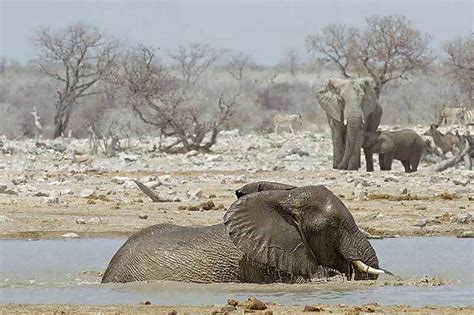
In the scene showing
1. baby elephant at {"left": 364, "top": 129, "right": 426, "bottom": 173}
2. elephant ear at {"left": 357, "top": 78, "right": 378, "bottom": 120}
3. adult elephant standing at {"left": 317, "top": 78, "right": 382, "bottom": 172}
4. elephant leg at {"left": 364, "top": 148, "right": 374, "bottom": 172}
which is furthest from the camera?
elephant ear at {"left": 357, "top": 78, "right": 378, "bottom": 120}

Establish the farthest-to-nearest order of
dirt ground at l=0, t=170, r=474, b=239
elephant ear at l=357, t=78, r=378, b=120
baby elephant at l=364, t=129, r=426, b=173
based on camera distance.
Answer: elephant ear at l=357, t=78, r=378, b=120 → baby elephant at l=364, t=129, r=426, b=173 → dirt ground at l=0, t=170, r=474, b=239

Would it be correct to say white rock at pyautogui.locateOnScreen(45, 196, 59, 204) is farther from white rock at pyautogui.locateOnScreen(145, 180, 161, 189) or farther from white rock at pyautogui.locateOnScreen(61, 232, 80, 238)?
white rock at pyautogui.locateOnScreen(61, 232, 80, 238)

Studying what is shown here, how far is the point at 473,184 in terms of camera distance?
17.9m

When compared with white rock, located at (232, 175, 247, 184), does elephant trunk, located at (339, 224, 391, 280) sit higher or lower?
higher

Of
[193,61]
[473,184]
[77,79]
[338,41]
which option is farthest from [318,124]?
[473,184]

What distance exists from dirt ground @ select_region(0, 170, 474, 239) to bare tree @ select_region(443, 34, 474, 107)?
768 inches

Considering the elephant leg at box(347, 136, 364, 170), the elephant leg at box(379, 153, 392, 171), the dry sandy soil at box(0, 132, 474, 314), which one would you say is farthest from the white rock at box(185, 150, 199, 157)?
the elephant leg at box(347, 136, 364, 170)

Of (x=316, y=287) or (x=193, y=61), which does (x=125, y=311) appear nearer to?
(x=316, y=287)

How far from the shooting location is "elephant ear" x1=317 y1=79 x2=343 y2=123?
2378 centimetres

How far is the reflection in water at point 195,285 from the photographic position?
757 centimetres

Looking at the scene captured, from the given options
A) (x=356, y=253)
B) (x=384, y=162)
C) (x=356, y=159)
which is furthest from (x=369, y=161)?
(x=356, y=253)

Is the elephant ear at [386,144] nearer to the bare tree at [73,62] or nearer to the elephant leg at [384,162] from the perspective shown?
the elephant leg at [384,162]

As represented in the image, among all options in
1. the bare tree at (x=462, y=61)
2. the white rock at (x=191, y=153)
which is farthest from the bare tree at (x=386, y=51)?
the white rock at (x=191, y=153)

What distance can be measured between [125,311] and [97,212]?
7.88 m
